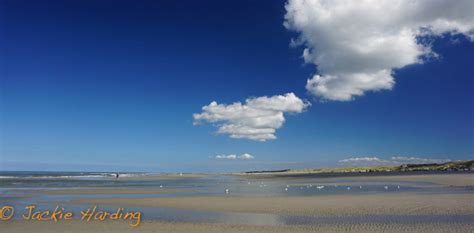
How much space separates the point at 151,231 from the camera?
16.5 meters

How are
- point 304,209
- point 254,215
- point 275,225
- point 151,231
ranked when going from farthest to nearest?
point 304,209, point 254,215, point 275,225, point 151,231

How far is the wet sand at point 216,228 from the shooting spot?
53.3ft

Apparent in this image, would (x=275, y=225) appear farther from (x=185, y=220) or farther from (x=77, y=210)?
(x=77, y=210)

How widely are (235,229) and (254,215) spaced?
4.67 m

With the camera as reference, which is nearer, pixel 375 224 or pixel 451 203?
pixel 375 224

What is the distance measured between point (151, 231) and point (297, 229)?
6285 millimetres

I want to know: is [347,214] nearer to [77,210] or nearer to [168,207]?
[168,207]

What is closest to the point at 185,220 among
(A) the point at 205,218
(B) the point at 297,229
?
(A) the point at 205,218

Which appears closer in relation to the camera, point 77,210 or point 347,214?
point 347,214

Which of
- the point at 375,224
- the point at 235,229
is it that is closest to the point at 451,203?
the point at 375,224

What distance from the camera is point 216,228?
17.2m

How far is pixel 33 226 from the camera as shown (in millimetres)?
17969

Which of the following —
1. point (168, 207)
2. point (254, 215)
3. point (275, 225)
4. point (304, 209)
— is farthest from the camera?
point (168, 207)

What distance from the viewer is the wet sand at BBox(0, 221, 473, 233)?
16.2 m
